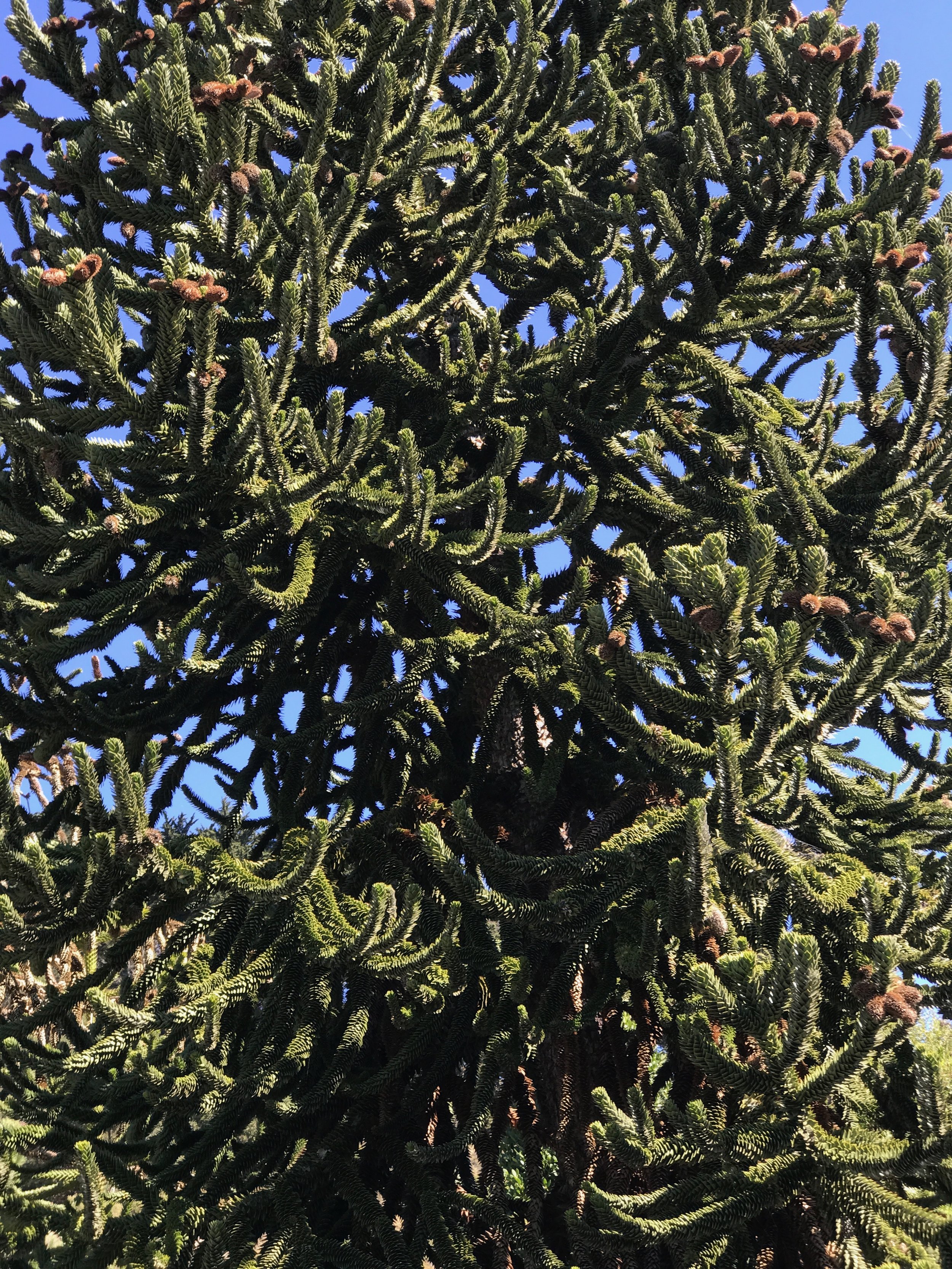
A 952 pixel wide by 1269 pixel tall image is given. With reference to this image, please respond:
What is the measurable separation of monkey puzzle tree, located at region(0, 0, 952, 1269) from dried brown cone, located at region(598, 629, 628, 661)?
2 cm

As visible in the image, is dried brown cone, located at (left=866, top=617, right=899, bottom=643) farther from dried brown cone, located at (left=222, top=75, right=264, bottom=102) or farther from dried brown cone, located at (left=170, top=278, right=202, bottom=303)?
dried brown cone, located at (left=222, top=75, right=264, bottom=102)

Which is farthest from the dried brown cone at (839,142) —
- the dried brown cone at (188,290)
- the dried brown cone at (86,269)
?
the dried brown cone at (86,269)

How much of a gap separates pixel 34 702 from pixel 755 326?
366cm

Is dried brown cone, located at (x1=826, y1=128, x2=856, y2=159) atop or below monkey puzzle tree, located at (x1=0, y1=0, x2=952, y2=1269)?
atop

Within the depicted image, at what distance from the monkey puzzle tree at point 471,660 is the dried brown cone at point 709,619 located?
0.8 inches

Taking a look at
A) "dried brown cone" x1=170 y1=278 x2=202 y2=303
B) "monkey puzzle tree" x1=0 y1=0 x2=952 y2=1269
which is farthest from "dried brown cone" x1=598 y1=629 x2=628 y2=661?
"dried brown cone" x1=170 y1=278 x2=202 y2=303

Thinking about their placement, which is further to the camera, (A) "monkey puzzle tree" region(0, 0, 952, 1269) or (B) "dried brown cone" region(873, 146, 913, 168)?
(B) "dried brown cone" region(873, 146, 913, 168)

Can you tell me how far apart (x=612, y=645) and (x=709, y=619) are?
0.52 meters

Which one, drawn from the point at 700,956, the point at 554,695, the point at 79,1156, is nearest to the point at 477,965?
the point at 700,956

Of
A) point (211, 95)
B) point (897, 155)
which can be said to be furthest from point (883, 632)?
point (211, 95)

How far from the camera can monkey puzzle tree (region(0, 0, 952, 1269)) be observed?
3.68m

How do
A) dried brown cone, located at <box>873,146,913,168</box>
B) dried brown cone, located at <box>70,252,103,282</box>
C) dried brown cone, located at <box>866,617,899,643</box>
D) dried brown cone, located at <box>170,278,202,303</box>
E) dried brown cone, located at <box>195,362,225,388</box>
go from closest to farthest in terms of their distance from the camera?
dried brown cone, located at <box>866,617,899,643</box> → dried brown cone, located at <box>70,252,103,282</box> → dried brown cone, located at <box>170,278,202,303</box> → dried brown cone, located at <box>195,362,225,388</box> → dried brown cone, located at <box>873,146,913,168</box>

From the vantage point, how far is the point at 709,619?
3408 millimetres

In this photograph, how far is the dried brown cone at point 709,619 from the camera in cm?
341
